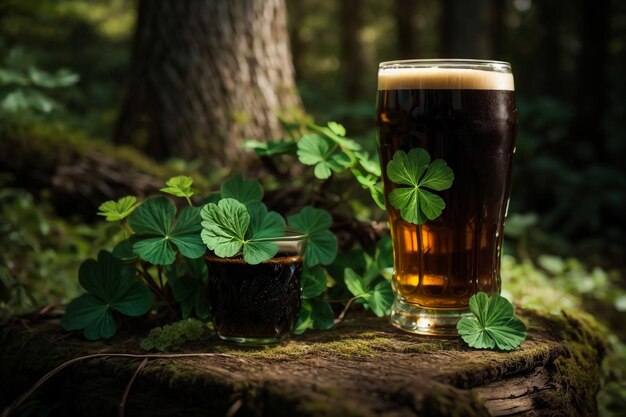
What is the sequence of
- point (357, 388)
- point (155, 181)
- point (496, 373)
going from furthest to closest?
point (155, 181) < point (496, 373) < point (357, 388)

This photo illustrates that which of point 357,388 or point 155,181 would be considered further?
point 155,181

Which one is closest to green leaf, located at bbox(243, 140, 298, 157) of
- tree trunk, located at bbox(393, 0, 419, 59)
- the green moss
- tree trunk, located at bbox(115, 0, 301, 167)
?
the green moss

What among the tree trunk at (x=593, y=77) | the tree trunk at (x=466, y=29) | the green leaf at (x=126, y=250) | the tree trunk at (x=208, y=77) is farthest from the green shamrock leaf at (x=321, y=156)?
the tree trunk at (x=593, y=77)

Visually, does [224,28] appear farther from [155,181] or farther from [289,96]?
[155,181]

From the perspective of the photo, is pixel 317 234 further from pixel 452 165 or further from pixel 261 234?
pixel 452 165

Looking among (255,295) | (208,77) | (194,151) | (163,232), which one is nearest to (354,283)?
(255,295)

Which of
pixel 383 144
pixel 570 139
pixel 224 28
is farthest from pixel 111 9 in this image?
pixel 383 144

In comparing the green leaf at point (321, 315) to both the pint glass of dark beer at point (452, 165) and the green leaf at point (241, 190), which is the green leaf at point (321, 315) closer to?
the pint glass of dark beer at point (452, 165)
